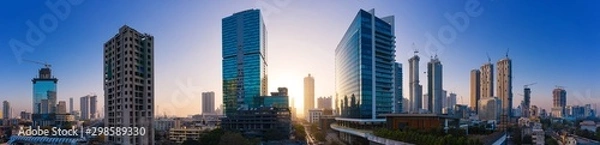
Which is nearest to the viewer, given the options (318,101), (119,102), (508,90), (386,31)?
(119,102)

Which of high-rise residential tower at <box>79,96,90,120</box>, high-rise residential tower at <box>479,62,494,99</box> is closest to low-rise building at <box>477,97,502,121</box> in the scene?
high-rise residential tower at <box>479,62,494,99</box>

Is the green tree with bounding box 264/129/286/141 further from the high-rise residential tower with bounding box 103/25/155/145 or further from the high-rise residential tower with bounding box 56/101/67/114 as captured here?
the high-rise residential tower with bounding box 56/101/67/114

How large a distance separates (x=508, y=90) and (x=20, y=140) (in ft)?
138

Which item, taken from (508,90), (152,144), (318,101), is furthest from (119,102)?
(318,101)

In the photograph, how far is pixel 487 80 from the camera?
42219mm

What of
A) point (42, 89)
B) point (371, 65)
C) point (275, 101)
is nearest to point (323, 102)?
point (275, 101)

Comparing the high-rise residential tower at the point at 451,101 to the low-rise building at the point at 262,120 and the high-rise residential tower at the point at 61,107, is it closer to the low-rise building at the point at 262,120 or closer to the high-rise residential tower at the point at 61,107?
the low-rise building at the point at 262,120

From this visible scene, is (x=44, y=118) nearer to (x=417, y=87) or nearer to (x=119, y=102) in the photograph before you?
(x=119, y=102)

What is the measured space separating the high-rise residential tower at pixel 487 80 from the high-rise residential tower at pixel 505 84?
91 cm

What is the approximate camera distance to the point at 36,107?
3344 centimetres

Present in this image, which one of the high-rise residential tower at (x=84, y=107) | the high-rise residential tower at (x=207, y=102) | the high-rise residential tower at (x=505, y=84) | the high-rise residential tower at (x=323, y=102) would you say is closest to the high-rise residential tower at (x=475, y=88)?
the high-rise residential tower at (x=505, y=84)

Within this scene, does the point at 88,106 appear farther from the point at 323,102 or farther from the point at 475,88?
the point at 475,88

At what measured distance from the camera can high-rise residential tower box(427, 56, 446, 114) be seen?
45688mm

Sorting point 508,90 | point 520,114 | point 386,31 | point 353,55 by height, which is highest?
point 386,31
